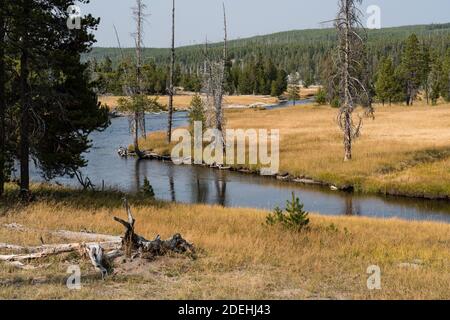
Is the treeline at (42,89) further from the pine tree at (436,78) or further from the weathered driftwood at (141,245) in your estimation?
the pine tree at (436,78)

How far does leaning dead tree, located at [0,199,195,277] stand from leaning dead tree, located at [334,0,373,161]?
25.8 m

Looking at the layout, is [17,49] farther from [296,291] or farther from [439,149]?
[439,149]

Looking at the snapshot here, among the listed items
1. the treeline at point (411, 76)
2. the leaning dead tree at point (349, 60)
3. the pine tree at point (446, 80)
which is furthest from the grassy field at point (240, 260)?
the pine tree at point (446, 80)

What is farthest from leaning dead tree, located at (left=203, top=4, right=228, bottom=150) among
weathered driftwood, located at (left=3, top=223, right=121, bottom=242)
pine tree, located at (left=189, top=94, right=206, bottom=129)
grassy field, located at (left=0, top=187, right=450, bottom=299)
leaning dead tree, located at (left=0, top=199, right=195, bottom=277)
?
leaning dead tree, located at (left=0, top=199, right=195, bottom=277)

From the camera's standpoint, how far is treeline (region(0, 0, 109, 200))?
1753cm

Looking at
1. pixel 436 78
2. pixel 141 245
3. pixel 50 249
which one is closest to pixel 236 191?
pixel 141 245

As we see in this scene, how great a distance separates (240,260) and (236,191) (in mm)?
20419

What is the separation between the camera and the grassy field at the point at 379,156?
102 feet

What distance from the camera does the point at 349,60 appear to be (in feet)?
116

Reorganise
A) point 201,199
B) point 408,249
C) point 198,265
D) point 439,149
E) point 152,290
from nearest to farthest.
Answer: point 152,290
point 198,265
point 408,249
point 201,199
point 439,149

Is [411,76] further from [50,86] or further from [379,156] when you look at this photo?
[50,86]

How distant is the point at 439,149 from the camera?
37.8 metres
